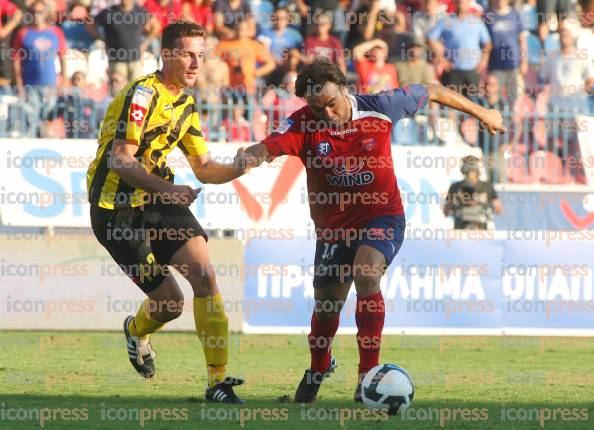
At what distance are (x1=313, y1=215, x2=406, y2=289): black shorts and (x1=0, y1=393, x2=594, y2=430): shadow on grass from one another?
0.89 m

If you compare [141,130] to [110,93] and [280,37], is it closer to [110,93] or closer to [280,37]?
[110,93]

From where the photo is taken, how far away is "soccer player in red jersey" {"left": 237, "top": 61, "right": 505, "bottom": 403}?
7.76 metres

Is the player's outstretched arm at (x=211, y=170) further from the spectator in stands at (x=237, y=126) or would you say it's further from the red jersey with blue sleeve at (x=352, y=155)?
the spectator in stands at (x=237, y=126)

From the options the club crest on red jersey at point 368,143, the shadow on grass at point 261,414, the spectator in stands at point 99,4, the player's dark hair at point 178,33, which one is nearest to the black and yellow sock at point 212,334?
the shadow on grass at point 261,414

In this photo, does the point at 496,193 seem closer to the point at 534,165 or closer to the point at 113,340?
the point at 534,165

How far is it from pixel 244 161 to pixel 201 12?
33.7 feet

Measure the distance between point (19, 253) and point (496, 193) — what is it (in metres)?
5.87

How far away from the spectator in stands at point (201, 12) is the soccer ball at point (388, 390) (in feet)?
34.6

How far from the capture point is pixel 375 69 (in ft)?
53.5

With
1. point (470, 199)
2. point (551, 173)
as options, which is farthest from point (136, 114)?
point (551, 173)

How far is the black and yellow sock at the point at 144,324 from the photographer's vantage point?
28.7 ft

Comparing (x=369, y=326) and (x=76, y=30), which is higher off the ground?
(x=76, y=30)

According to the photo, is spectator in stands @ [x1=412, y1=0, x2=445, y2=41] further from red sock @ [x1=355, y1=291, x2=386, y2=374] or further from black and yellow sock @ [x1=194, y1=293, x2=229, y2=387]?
red sock @ [x1=355, y1=291, x2=386, y2=374]

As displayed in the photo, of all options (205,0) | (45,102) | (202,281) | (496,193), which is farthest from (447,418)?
(205,0)
